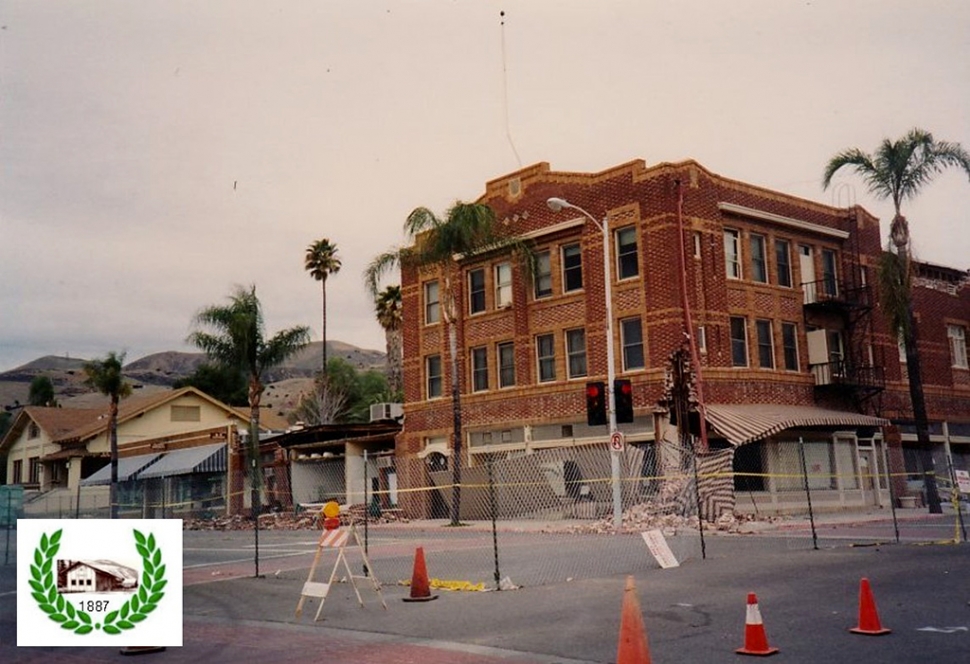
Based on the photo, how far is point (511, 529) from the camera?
28969mm

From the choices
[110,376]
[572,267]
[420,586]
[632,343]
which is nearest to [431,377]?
[572,267]

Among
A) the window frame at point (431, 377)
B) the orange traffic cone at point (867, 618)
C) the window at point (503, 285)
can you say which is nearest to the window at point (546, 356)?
the window at point (503, 285)

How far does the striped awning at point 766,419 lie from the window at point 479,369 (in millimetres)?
10096

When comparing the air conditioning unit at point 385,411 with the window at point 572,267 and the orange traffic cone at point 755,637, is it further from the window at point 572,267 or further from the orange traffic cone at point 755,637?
the orange traffic cone at point 755,637

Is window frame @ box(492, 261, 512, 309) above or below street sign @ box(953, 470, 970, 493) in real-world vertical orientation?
above

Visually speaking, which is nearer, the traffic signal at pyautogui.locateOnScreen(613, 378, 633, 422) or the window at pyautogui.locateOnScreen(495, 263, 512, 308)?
the traffic signal at pyautogui.locateOnScreen(613, 378, 633, 422)

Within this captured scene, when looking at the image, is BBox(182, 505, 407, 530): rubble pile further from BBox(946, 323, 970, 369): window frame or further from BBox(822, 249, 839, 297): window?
BBox(946, 323, 970, 369): window frame

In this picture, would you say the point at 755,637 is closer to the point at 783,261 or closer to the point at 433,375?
the point at 783,261

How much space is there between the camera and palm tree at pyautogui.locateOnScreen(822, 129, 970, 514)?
3114cm

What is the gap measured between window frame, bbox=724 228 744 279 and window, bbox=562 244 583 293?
5228mm

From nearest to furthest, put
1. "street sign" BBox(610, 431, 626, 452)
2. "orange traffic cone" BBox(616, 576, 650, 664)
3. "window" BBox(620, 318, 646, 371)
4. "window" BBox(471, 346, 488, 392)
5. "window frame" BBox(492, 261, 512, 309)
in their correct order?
1. "orange traffic cone" BBox(616, 576, 650, 664)
2. "street sign" BBox(610, 431, 626, 452)
3. "window" BBox(620, 318, 646, 371)
4. "window frame" BBox(492, 261, 512, 309)
5. "window" BBox(471, 346, 488, 392)

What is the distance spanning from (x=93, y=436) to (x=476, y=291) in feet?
109

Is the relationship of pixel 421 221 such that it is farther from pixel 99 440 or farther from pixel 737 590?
pixel 99 440

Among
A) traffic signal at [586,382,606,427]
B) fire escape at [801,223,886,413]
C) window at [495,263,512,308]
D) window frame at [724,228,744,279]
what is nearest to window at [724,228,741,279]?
window frame at [724,228,744,279]
